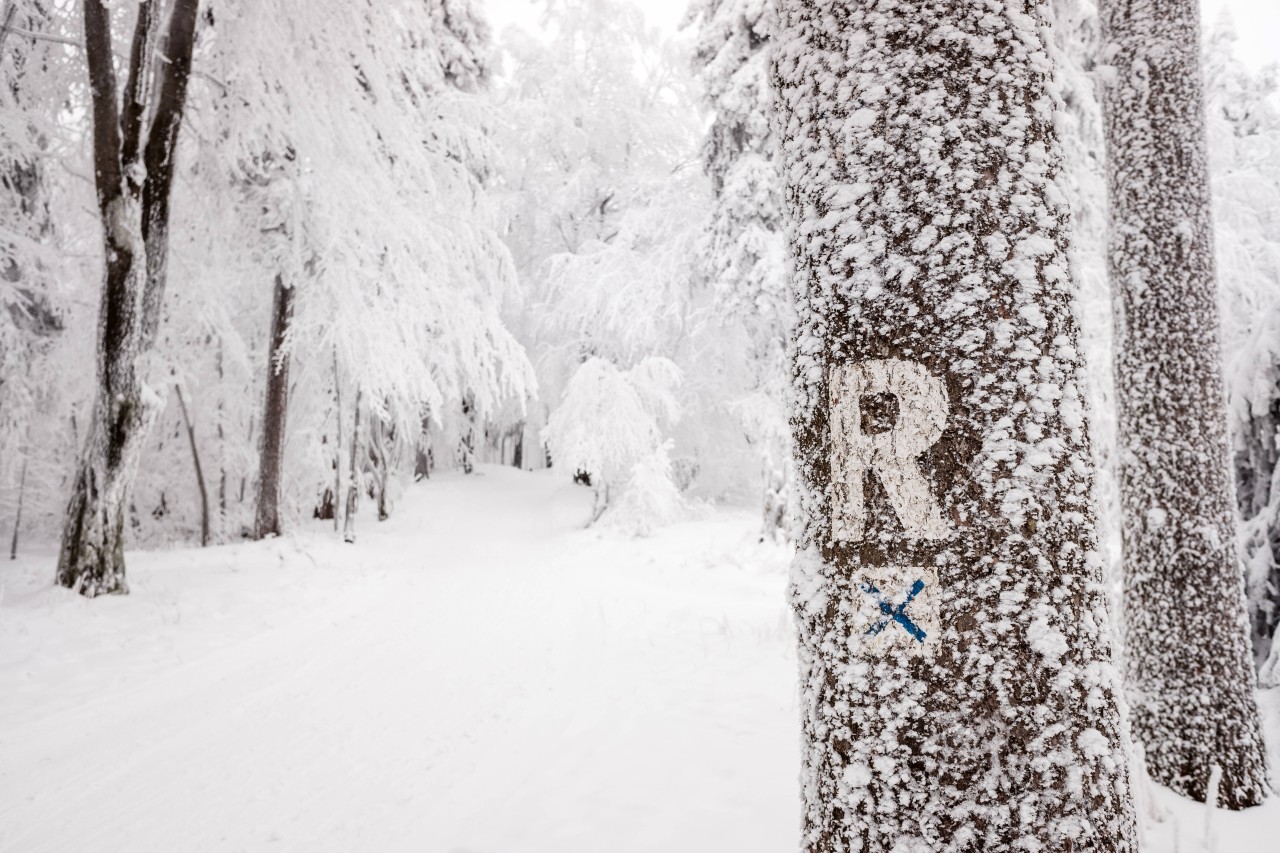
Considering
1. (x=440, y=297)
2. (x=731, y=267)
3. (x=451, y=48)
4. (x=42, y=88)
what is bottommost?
(x=440, y=297)

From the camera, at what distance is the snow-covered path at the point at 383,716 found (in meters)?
3.10

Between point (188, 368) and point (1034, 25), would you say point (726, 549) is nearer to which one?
point (188, 368)

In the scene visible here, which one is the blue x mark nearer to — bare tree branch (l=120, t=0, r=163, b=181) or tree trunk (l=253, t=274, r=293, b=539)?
bare tree branch (l=120, t=0, r=163, b=181)

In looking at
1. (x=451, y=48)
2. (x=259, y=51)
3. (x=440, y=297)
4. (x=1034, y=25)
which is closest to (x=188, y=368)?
(x=440, y=297)

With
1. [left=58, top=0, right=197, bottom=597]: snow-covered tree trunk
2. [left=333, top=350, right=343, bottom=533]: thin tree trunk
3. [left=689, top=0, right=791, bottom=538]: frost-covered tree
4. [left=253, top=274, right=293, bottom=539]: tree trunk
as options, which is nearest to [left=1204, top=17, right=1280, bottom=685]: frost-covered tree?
[left=689, top=0, right=791, bottom=538]: frost-covered tree

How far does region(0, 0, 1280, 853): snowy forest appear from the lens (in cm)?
108

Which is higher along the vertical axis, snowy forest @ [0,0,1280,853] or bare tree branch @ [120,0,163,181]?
bare tree branch @ [120,0,163,181]

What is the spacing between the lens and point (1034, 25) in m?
1.14

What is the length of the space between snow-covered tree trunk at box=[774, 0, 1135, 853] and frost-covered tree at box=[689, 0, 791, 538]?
33.2 feet

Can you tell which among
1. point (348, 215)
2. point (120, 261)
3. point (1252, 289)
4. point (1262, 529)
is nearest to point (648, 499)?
point (348, 215)

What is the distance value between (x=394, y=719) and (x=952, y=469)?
4.44 m

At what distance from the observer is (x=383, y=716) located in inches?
177

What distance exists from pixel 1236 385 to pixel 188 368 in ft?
47.1

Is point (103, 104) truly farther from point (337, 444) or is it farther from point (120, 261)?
point (337, 444)
